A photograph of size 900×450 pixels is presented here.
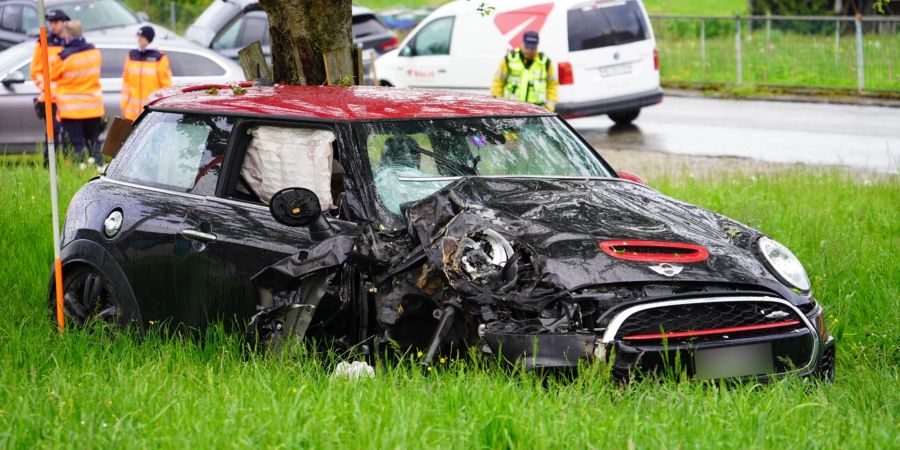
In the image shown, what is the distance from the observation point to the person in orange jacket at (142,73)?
43.2ft

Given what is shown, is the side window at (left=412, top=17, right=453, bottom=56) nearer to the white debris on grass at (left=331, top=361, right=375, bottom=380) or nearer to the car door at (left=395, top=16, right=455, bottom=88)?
the car door at (left=395, top=16, right=455, bottom=88)

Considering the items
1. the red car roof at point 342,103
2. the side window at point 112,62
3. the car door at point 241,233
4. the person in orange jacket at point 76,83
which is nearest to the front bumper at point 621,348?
the car door at point 241,233

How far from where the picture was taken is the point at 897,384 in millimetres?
5332

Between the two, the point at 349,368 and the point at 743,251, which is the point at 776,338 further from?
the point at 349,368

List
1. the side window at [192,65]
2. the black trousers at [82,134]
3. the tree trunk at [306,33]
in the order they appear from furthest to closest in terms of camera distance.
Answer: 1. the side window at [192,65]
2. the black trousers at [82,134]
3. the tree trunk at [306,33]

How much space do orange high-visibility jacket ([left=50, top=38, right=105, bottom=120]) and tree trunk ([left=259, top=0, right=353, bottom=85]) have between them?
5450 mm

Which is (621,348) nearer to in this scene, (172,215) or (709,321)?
(709,321)

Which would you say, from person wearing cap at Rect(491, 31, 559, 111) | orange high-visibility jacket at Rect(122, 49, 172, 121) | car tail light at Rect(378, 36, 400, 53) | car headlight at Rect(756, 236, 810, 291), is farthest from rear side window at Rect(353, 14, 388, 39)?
car headlight at Rect(756, 236, 810, 291)

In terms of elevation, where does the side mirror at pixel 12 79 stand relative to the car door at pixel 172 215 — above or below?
above

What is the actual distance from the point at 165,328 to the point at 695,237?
8.29ft

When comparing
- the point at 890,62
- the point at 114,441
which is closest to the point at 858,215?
the point at 114,441

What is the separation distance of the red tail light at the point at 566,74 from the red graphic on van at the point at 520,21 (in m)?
0.60

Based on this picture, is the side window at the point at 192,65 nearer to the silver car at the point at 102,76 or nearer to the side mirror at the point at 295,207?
the silver car at the point at 102,76

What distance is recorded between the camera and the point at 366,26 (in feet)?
69.9
